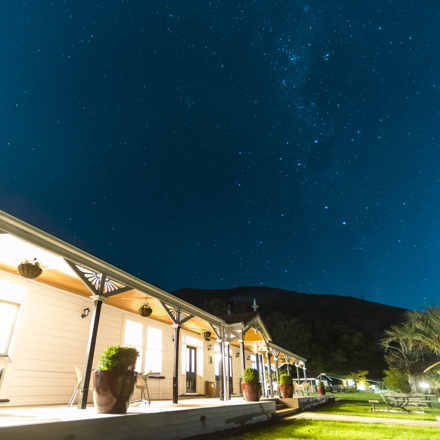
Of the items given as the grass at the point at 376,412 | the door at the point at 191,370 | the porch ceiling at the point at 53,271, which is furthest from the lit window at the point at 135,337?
the grass at the point at 376,412

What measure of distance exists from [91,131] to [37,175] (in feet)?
109

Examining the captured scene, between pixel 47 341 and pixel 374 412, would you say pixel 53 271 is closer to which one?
pixel 47 341

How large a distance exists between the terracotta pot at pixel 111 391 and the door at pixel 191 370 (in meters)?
9.32

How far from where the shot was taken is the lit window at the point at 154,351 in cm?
1111

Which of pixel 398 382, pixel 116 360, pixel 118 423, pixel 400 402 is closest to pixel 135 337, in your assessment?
pixel 116 360

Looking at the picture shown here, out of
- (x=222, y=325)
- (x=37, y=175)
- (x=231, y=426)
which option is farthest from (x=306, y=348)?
(x=37, y=175)

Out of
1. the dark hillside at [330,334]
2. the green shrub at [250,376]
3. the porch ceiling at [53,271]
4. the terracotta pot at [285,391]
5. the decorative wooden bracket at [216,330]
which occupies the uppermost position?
the dark hillside at [330,334]

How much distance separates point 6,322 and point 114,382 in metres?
3.89

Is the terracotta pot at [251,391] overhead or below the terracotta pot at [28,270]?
below

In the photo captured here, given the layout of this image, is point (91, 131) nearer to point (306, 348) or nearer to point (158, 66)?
point (158, 66)

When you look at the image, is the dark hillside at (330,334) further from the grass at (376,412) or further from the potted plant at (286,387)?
the potted plant at (286,387)

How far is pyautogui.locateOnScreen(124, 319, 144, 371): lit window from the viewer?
10367 mm

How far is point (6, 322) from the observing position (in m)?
6.97

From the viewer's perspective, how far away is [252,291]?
584 feet
